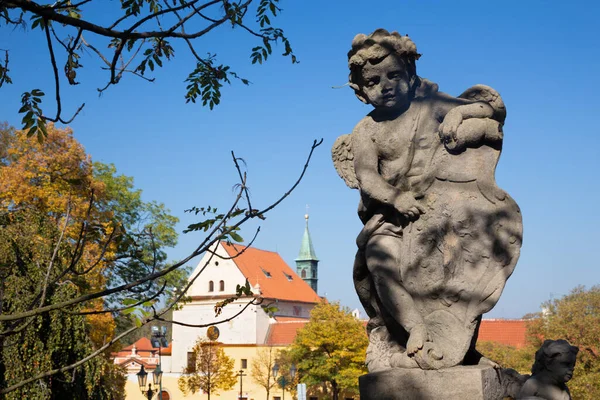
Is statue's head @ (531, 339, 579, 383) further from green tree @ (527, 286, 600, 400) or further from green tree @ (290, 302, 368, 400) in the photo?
green tree @ (290, 302, 368, 400)

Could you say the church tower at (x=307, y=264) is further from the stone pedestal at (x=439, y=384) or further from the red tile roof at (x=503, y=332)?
the stone pedestal at (x=439, y=384)

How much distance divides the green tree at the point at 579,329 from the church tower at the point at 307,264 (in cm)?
4517

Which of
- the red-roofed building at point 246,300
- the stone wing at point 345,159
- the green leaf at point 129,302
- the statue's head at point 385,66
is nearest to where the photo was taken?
the green leaf at point 129,302

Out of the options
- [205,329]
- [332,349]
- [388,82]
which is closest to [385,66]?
[388,82]

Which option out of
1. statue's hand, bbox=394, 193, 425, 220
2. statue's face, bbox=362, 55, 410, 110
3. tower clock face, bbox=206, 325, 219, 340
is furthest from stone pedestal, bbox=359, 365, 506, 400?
tower clock face, bbox=206, 325, 219, 340

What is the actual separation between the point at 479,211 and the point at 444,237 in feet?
0.79

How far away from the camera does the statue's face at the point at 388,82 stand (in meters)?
4.03

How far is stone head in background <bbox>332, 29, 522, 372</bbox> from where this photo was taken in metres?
3.73

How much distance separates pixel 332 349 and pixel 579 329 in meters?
15.3

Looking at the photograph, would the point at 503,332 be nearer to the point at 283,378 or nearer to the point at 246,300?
the point at 283,378

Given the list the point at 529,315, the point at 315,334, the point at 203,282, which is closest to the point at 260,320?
the point at 203,282

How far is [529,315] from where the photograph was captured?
31.3 m

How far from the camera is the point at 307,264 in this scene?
75250mm

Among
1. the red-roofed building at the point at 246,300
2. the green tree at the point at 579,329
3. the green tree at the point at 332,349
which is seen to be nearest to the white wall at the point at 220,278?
the red-roofed building at the point at 246,300
